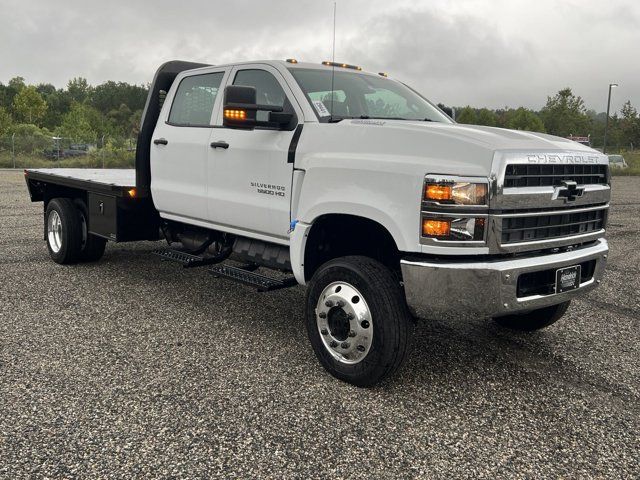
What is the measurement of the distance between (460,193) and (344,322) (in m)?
1.14

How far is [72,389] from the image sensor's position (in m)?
3.67

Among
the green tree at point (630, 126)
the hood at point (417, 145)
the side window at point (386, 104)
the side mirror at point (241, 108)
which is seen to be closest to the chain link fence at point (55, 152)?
the side window at point (386, 104)

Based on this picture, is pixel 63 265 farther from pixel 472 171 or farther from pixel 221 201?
pixel 472 171

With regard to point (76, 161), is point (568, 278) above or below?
above

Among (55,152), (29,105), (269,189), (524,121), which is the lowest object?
(55,152)

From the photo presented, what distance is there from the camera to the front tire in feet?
11.7

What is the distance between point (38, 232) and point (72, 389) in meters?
6.80

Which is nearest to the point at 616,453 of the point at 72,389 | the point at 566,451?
the point at 566,451

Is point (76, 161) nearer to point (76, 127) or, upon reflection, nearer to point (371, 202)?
point (371, 202)

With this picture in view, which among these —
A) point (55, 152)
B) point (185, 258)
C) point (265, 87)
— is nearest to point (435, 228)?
point (265, 87)

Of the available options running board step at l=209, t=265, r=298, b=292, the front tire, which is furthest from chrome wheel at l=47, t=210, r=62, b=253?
the front tire

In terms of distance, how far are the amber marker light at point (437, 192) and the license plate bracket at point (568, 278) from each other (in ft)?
3.10

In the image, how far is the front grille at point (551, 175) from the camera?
11.0 ft

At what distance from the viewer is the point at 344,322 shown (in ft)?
12.6
